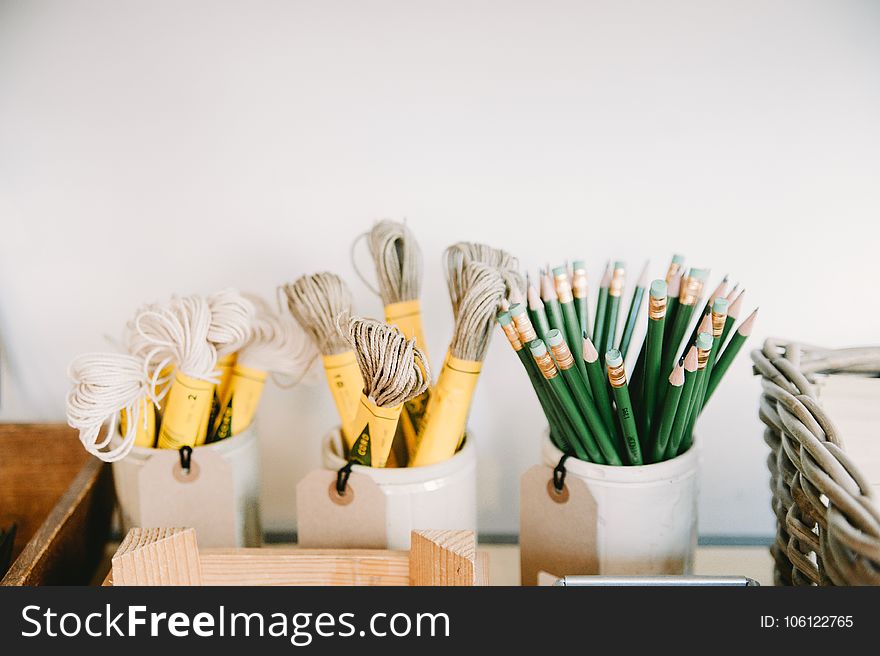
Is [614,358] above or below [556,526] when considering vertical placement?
above

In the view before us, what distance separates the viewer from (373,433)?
0.52 meters

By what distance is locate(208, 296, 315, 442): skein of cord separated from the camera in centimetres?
59

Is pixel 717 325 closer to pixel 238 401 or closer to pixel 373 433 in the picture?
pixel 373 433

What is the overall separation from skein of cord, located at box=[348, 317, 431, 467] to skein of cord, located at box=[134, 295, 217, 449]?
5.0 inches

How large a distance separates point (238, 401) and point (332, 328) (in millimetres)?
110

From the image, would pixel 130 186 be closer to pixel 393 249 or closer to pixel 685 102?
pixel 393 249

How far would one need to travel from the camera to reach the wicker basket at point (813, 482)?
38 cm

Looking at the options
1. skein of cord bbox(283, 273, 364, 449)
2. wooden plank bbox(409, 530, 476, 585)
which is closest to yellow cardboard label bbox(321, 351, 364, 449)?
skein of cord bbox(283, 273, 364, 449)

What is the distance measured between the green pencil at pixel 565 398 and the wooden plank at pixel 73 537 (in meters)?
0.38

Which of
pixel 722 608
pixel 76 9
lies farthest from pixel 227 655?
pixel 76 9

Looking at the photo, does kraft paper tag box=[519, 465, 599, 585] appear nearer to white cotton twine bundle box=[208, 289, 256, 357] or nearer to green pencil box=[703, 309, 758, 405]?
green pencil box=[703, 309, 758, 405]

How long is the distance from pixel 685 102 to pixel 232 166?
402mm

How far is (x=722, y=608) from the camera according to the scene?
420 millimetres

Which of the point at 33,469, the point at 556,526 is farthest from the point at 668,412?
the point at 33,469
